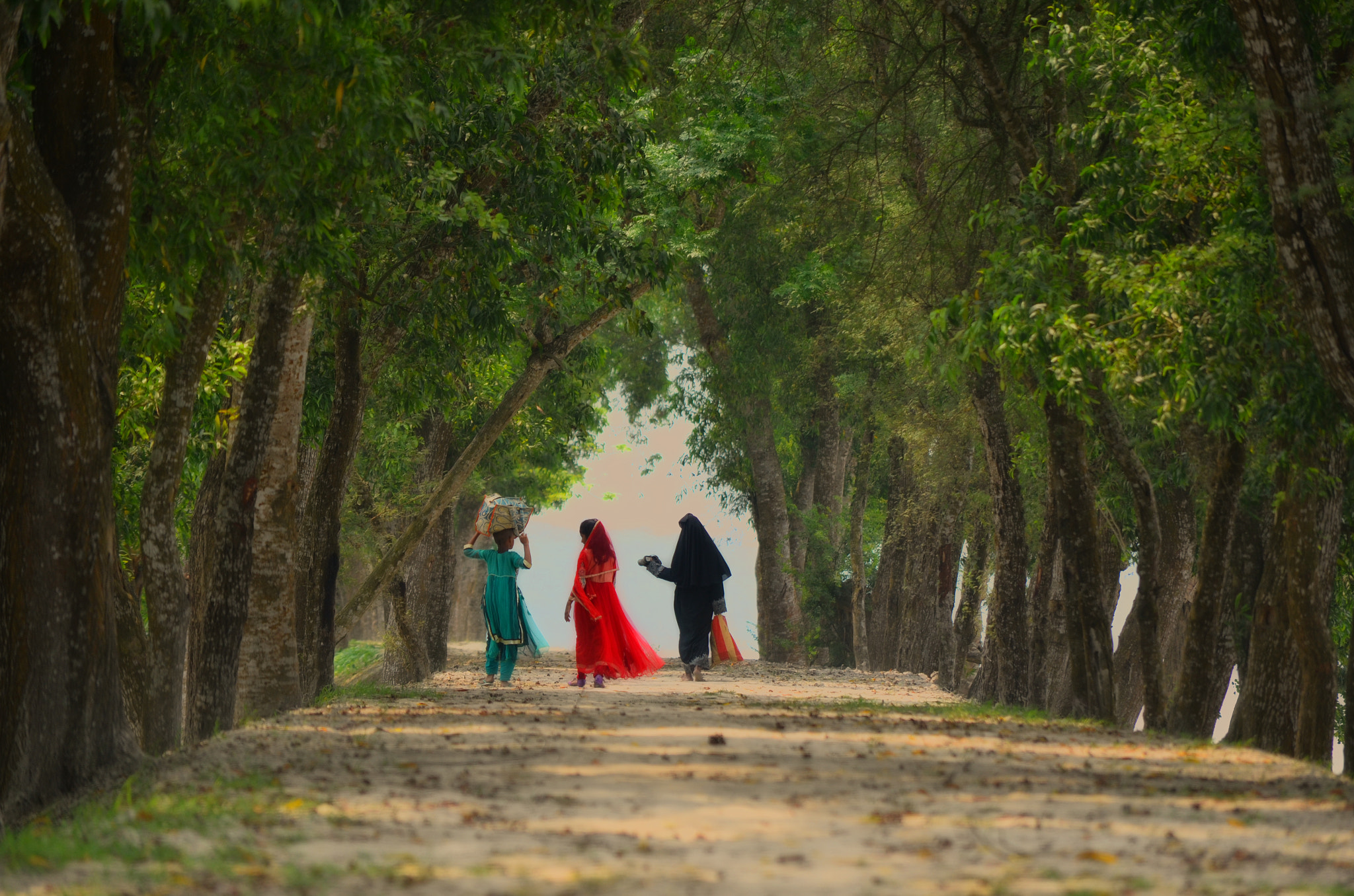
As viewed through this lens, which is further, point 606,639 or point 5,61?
point 606,639

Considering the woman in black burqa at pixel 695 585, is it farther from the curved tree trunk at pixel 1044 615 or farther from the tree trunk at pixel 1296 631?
the tree trunk at pixel 1296 631

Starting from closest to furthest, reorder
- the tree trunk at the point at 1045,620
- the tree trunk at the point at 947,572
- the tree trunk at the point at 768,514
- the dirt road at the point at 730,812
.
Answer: the dirt road at the point at 730,812, the tree trunk at the point at 1045,620, the tree trunk at the point at 947,572, the tree trunk at the point at 768,514

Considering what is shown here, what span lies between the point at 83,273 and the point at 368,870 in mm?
5104

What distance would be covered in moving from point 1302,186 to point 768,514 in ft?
64.1

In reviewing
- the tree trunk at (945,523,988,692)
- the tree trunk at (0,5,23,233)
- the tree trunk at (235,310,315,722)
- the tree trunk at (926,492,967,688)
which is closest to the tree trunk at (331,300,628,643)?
the tree trunk at (235,310,315,722)

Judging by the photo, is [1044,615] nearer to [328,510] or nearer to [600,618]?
[600,618]

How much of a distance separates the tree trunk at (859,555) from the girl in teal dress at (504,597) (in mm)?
13658

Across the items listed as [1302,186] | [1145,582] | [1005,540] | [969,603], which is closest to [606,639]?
[1005,540]

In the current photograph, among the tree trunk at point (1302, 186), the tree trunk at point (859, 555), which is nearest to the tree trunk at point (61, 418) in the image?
the tree trunk at point (1302, 186)

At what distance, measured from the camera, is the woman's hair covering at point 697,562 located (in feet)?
64.1

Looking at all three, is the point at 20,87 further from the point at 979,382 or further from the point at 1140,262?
the point at 979,382

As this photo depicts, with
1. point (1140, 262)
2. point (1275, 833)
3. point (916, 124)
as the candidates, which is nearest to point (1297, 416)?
point (1140, 262)

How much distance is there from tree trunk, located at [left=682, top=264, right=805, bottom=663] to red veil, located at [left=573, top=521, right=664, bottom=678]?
1050 cm

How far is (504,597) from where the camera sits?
650 inches
